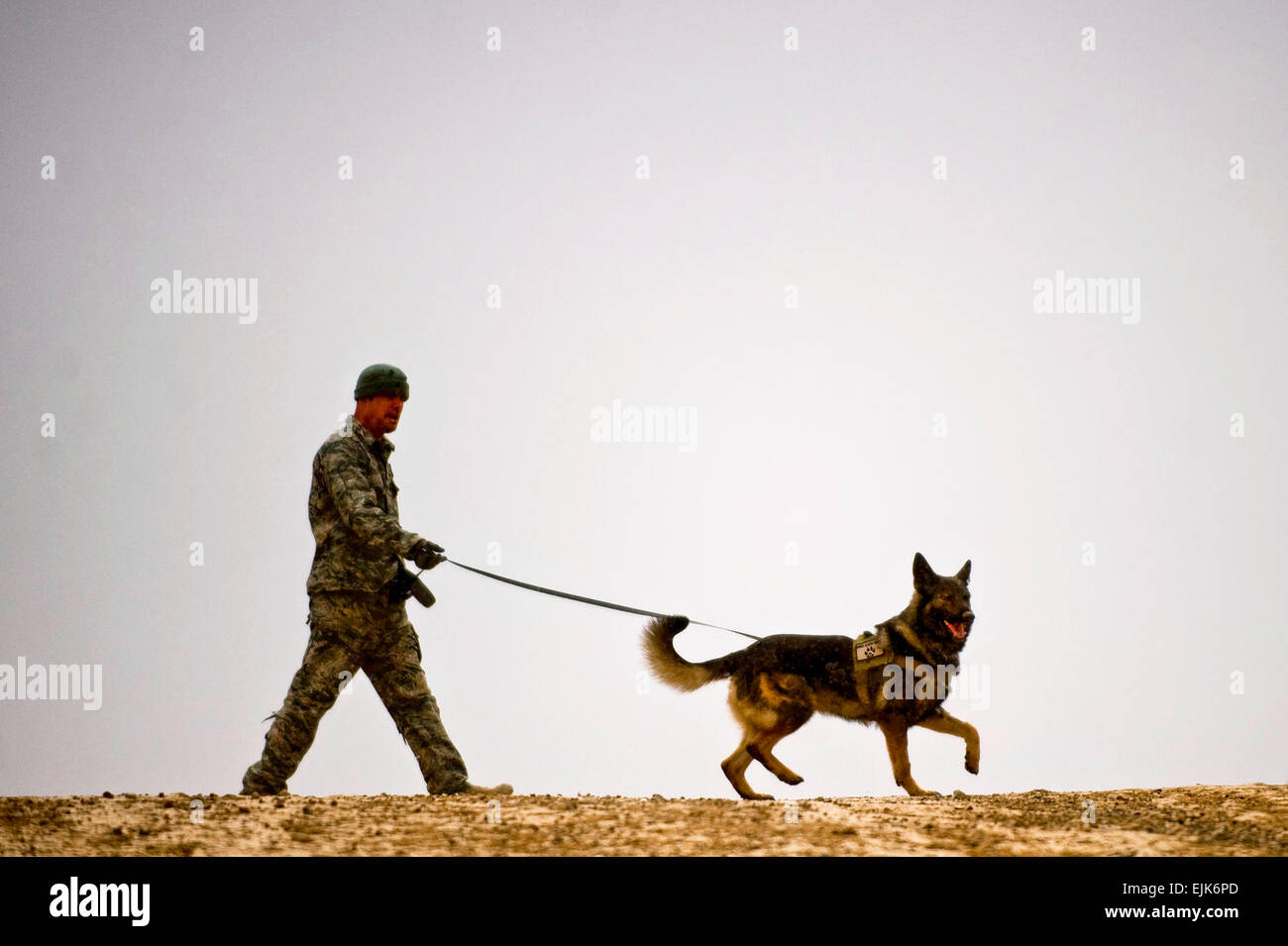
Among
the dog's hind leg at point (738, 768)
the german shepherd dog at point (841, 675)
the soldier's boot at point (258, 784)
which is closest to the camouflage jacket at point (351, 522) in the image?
the soldier's boot at point (258, 784)

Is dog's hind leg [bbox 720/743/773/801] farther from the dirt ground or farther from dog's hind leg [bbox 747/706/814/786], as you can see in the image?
the dirt ground

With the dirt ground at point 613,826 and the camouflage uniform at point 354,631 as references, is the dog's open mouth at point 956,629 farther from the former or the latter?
the camouflage uniform at point 354,631

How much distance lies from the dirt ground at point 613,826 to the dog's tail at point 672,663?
2227 mm

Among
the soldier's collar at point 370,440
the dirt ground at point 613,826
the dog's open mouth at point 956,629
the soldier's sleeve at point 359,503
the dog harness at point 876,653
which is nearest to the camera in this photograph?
the dirt ground at point 613,826

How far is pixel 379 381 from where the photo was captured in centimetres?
867

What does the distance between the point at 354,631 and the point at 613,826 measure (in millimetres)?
2454

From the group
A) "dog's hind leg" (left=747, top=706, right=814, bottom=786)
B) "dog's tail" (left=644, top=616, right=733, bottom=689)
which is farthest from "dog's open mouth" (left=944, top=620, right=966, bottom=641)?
"dog's tail" (left=644, top=616, right=733, bottom=689)

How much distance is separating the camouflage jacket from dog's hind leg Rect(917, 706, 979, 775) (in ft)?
13.6

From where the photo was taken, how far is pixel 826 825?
6.65m

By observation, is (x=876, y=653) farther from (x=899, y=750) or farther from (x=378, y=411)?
(x=378, y=411)

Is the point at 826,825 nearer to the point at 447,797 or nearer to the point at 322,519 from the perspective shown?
the point at 447,797

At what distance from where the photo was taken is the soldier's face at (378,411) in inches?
342

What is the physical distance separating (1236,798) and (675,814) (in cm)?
393
